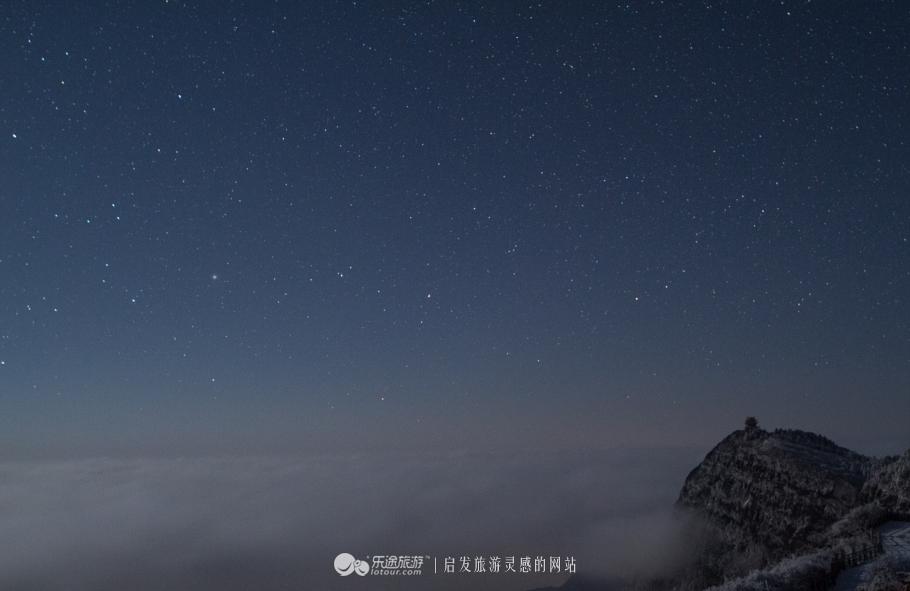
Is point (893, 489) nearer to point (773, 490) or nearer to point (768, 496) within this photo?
point (773, 490)

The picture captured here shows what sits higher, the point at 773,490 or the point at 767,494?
the point at 773,490

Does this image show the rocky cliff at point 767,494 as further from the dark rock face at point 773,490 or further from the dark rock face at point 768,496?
the dark rock face at point 768,496

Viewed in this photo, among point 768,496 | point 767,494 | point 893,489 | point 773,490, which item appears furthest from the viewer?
point 767,494

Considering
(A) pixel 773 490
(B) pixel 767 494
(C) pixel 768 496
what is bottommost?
(C) pixel 768 496

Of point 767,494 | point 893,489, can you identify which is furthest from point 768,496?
point 893,489

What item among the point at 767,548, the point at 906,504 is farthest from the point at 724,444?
the point at 906,504

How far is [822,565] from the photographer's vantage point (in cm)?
2042

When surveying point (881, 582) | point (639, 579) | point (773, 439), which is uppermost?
point (773, 439)

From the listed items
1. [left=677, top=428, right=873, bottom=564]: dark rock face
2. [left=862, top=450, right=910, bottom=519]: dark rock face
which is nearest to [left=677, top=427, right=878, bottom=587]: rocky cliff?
[left=677, top=428, right=873, bottom=564]: dark rock face

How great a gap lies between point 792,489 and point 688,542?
22.6 meters

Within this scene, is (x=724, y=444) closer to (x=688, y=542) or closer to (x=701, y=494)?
(x=701, y=494)

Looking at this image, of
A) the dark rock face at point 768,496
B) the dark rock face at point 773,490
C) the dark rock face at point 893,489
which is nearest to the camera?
the dark rock face at point 893,489

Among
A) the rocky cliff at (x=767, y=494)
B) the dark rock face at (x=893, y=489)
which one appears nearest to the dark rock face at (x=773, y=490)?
the rocky cliff at (x=767, y=494)

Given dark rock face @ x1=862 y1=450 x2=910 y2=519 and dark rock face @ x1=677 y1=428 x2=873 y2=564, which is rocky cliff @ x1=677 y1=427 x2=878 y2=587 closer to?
dark rock face @ x1=677 y1=428 x2=873 y2=564
